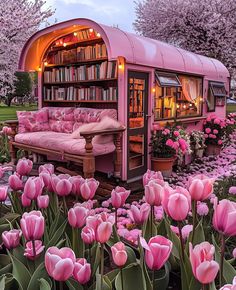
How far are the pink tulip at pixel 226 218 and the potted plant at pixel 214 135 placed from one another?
7201 millimetres

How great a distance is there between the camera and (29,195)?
126 centimetres

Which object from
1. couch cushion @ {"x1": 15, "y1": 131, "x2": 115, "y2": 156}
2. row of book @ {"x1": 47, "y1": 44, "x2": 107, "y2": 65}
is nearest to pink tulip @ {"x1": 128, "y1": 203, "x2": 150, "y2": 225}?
couch cushion @ {"x1": 15, "y1": 131, "x2": 115, "y2": 156}

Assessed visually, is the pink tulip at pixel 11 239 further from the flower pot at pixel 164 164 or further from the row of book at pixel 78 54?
the row of book at pixel 78 54

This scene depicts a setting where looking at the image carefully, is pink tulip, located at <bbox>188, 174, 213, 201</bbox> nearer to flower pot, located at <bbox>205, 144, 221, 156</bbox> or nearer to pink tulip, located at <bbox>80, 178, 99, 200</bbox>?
pink tulip, located at <bbox>80, 178, 99, 200</bbox>

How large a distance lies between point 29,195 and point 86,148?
371cm

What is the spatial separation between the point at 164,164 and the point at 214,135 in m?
2.46

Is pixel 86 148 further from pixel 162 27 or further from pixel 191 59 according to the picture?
pixel 162 27

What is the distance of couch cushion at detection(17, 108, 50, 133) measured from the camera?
22.6 ft

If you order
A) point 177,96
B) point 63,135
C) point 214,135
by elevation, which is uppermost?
point 177,96

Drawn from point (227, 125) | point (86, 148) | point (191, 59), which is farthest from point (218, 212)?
point (227, 125)

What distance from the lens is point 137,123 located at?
5898 mm

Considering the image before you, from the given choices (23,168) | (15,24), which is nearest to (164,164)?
(23,168)

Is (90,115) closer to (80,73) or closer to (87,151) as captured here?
(80,73)

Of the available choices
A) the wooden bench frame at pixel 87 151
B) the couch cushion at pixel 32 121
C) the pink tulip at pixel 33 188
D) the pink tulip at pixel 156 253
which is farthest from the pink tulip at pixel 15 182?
the couch cushion at pixel 32 121
